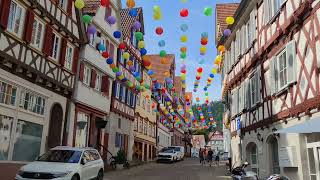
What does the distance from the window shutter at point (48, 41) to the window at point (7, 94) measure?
310 cm

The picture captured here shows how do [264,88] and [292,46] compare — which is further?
[264,88]

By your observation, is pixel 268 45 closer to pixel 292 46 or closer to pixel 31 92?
pixel 292 46

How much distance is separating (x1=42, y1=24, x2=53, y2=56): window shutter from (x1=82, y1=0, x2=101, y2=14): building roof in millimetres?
6360

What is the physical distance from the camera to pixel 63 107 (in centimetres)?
2042

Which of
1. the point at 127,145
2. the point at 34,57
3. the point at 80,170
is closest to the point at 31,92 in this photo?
the point at 34,57

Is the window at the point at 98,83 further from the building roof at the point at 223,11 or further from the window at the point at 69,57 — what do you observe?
the building roof at the point at 223,11

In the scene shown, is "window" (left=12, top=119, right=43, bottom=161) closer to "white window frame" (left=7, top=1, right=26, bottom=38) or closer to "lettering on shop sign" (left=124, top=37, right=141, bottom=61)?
"white window frame" (left=7, top=1, right=26, bottom=38)

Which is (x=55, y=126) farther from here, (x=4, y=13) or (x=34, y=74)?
(x=4, y=13)

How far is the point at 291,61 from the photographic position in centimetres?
1271

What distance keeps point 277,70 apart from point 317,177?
4702mm

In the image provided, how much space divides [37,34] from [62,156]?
6667mm

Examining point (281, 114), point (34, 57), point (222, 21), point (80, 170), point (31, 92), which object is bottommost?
point (80, 170)

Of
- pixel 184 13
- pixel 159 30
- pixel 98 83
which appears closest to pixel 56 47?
pixel 159 30

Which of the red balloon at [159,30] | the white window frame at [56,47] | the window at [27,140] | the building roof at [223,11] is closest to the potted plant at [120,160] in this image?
the window at [27,140]
